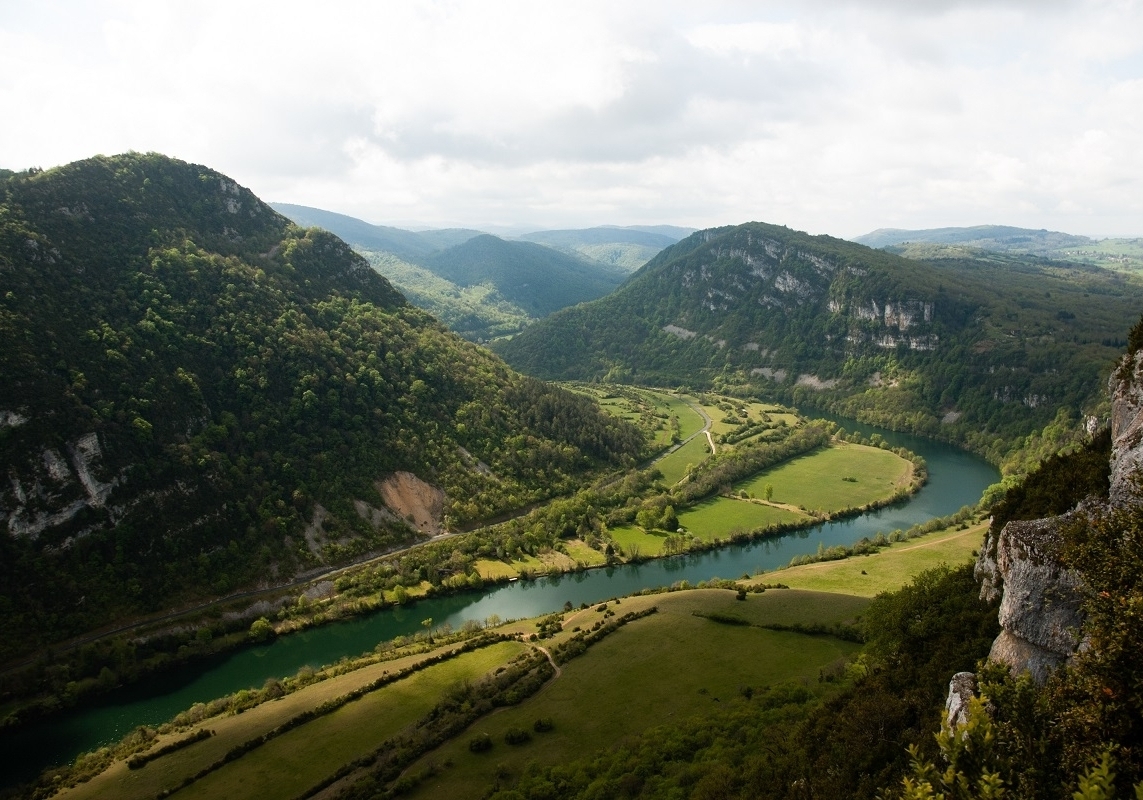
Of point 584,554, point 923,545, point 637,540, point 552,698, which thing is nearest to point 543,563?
point 584,554

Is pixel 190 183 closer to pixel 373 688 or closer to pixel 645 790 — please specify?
pixel 373 688

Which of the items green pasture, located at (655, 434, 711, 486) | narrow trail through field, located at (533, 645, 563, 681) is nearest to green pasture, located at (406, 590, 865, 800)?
narrow trail through field, located at (533, 645, 563, 681)

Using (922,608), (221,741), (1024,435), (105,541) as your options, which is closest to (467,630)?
(221,741)

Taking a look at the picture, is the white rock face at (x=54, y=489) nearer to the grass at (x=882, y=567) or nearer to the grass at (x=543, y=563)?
the grass at (x=543, y=563)

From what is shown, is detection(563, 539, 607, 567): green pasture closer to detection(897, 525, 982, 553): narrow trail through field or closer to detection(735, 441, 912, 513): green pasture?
detection(735, 441, 912, 513): green pasture

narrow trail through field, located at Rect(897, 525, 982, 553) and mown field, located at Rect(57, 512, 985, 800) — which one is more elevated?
mown field, located at Rect(57, 512, 985, 800)

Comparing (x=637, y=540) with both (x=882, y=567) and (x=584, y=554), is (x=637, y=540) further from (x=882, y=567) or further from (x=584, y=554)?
(x=882, y=567)

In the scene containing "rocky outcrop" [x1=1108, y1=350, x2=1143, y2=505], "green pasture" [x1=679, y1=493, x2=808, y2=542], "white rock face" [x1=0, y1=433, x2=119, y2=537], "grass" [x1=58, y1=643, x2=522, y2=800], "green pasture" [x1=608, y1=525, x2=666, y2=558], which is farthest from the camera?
"green pasture" [x1=679, y1=493, x2=808, y2=542]
